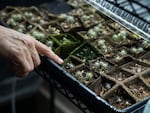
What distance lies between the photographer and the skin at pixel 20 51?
847mm

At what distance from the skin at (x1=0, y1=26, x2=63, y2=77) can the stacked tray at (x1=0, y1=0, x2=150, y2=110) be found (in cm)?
9

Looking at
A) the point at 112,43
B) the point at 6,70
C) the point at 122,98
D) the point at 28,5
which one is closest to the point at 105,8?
the point at 112,43

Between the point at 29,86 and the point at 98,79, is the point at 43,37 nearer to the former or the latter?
the point at 98,79

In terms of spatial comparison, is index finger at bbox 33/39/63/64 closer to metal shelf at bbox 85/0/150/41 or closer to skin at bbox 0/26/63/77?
skin at bbox 0/26/63/77

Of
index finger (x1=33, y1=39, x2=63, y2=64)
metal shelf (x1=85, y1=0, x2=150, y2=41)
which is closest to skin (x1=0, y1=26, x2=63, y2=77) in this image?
index finger (x1=33, y1=39, x2=63, y2=64)

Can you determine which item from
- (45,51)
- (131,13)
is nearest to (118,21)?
(131,13)

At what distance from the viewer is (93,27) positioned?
43.1 inches

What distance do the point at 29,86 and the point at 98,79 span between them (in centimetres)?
69

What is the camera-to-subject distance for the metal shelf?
0.85 m

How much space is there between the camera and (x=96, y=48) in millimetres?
996

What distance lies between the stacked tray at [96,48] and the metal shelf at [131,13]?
11 centimetres

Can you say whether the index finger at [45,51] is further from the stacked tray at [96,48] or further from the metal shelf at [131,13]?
the metal shelf at [131,13]

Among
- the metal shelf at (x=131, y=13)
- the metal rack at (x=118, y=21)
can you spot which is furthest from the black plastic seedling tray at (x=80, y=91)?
the metal shelf at (x=131, y=13)

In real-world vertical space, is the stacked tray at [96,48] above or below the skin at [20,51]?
below
